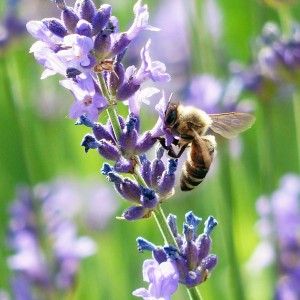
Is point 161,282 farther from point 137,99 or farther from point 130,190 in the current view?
point 137,99

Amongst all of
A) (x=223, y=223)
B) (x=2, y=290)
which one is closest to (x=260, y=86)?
(x=223, y=223)

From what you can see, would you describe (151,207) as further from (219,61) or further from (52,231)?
(219,61)

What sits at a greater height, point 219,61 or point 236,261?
point 219,61

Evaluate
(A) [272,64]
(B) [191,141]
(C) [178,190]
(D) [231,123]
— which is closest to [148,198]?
(B) [191,141]

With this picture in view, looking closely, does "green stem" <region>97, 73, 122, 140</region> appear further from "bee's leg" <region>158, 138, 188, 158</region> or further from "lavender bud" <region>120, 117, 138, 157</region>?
"bee's leg" <region>158, 138, 188, 158</region>

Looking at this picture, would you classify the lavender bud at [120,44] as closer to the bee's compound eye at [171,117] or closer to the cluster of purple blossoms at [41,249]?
the bee's compound eye at [171,117]

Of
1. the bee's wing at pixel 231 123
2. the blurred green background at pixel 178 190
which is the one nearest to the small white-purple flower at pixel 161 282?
the bee's wing at pixel 231 123
